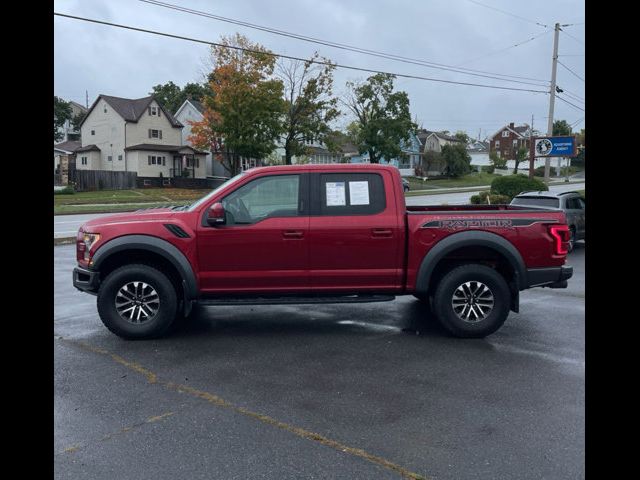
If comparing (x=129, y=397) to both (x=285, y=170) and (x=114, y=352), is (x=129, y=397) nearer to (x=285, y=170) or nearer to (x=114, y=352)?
(x=114, y=352)

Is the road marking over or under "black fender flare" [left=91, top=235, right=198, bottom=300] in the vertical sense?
under

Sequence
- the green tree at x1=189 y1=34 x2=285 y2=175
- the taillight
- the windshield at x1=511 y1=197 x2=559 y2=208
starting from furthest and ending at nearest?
the green tree at x1=189 y1=34 x2=285 y2=175, the windshield at x1=511 y1=197 x2=559 y2=208, the taillight

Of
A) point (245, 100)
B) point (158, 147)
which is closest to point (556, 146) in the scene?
point (245, 100)

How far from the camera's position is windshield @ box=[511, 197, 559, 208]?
13812 mm

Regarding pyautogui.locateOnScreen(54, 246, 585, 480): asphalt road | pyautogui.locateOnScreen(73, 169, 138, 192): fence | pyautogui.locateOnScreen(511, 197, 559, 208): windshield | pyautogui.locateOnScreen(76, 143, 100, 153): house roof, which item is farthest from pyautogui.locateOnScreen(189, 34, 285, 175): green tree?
pyautogui.locateOnScreen(54, 246, 585, 480): asphalt road

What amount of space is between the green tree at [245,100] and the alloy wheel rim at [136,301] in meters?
36.0

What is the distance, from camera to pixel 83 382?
499 centimetres

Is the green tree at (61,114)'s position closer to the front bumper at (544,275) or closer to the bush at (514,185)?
the bush at (514,185)

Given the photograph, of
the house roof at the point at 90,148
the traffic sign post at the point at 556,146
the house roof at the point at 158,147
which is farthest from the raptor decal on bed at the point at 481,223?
the house roof at the point at 90,148

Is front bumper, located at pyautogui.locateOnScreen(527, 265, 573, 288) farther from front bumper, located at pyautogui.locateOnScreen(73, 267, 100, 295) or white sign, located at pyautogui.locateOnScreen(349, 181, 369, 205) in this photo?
front bumper, located at pyautogui.locateOnScreen(73, 267, 100, 295)

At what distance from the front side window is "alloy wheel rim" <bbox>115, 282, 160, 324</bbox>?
1.27 m

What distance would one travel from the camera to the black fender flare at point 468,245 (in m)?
6.21
